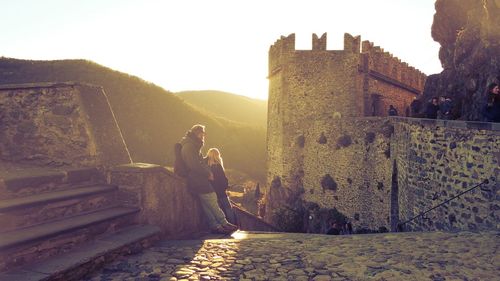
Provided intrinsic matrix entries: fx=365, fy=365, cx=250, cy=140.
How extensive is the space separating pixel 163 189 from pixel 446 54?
72.4ft

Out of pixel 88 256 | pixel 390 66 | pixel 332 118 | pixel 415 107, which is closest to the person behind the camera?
pixel 88 256

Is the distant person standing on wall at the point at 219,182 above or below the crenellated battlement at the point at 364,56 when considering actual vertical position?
below

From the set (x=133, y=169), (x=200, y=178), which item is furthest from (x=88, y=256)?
(x=200, y=178)

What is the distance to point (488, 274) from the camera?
4281 mm

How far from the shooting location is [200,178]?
690 centimetres

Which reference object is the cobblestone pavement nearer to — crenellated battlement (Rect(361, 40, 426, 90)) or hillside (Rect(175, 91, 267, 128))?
crenellated battlement (Rect(361, 40, 426, 90))

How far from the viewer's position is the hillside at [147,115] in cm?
4509

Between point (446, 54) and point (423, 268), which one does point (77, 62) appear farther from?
point (423, 268)

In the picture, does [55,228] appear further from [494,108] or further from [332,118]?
[332,118]

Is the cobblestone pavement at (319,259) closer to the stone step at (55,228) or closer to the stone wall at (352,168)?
the stone step at (55,228)

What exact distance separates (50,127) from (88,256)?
269cm

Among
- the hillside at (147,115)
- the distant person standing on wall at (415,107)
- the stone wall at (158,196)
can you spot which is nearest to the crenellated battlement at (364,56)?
the distant person standing on wall at (415,107)

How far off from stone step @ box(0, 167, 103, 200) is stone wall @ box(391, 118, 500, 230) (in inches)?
284

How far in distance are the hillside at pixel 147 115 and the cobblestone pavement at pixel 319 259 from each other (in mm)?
38340
